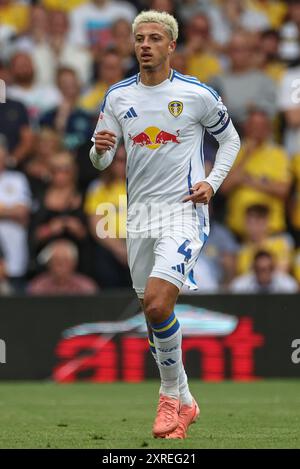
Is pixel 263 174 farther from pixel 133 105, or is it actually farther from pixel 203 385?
pixel 133 105

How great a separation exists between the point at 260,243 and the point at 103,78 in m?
3.36

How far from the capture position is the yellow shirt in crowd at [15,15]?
17734mm

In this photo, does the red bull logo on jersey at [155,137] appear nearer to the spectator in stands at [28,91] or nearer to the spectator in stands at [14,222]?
the spectator in stands at [14,222]

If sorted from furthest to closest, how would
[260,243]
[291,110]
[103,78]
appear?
[103,78], [291,110], [260,243]

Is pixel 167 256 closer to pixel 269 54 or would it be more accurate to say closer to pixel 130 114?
pixel 130 114

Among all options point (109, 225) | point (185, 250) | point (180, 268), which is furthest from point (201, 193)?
point (109, 225)

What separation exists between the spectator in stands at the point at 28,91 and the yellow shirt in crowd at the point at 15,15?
4.77ft

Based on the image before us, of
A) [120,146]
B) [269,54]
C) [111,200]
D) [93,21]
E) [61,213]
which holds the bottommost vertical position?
[61,213]

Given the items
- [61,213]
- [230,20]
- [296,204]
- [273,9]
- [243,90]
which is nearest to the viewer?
[61,213]

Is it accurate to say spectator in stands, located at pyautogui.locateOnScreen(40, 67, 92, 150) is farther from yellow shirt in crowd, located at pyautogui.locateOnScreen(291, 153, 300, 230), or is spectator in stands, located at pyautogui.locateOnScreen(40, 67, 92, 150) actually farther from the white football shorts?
the white football shorts

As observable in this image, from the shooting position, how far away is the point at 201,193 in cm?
809

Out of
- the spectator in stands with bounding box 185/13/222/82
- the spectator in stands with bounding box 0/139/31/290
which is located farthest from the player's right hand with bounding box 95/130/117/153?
the spectator in stands with bounding box 185/13/222/82

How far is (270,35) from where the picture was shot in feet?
55.8
